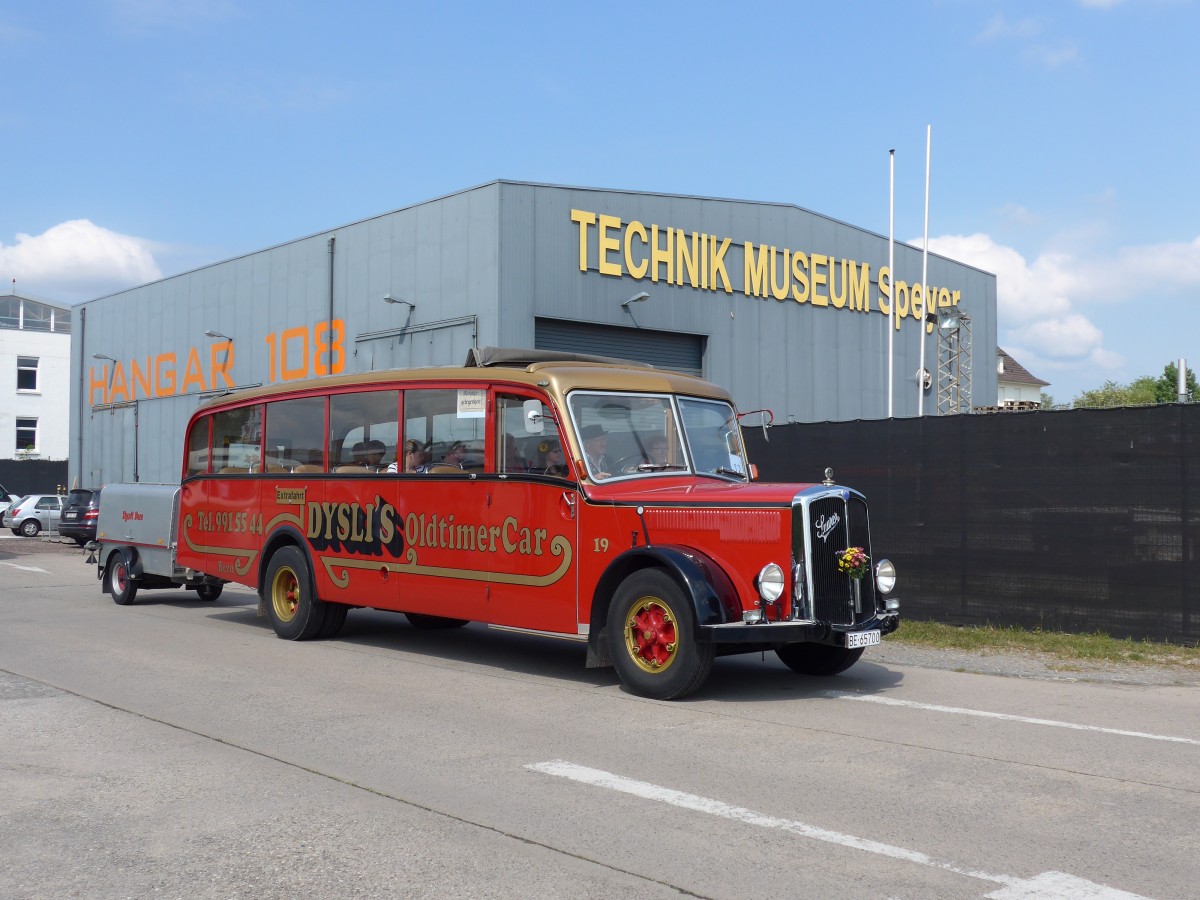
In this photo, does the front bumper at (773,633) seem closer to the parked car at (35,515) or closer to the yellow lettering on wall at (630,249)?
the yellow lettering on wall at (630,249)

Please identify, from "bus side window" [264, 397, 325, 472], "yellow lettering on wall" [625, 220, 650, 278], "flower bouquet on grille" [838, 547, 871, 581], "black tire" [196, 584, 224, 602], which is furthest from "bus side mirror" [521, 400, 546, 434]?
"yellow lettering on wall" [625, 220, 650, 278]

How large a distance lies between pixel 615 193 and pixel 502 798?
23340 millimetres

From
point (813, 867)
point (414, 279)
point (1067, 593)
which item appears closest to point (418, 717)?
point (813, 867)

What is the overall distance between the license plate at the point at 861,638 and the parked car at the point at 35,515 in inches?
1447

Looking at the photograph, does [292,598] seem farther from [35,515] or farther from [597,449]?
[35,515]

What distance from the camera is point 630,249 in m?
28.3

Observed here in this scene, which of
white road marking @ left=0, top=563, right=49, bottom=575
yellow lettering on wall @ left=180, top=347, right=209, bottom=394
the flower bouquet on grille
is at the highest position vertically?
yellow lettering on wall @ left=180, top=347, right=209, bottom=394

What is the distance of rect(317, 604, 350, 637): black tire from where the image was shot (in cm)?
1250

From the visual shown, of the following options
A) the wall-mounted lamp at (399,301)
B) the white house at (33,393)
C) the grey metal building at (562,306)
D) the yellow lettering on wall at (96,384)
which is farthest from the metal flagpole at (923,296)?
the white house at (33,393)

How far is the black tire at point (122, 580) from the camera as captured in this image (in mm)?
16297

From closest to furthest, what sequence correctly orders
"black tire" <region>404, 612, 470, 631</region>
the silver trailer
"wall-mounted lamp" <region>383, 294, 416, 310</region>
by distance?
"black tire" <region>404, 612, 470, 631</region> → the silver trailer → "wall-mounted lamp" <region>383, 294, 416, 310</region>

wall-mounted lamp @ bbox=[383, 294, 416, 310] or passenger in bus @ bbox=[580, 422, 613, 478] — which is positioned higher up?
wall-mounted lamp @ bbox=[383, 294, 416, 310]

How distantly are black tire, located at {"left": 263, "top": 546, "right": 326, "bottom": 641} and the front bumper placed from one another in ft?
17.8

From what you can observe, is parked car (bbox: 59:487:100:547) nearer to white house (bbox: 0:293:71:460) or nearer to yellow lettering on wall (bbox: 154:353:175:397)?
yellow lettering on wall (bbox: 154:353:175:397)
